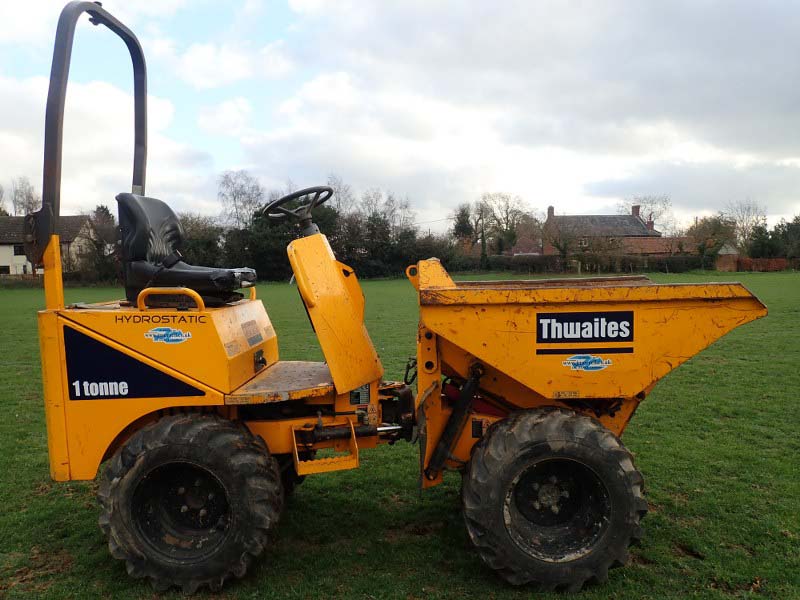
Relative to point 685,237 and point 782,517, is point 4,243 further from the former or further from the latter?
point 782,517

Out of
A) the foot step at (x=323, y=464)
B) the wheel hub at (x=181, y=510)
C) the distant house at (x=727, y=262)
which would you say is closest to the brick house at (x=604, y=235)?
the distant house at (x=727, y=262)

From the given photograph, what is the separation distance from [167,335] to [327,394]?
3.53ft

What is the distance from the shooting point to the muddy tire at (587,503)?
3504mm

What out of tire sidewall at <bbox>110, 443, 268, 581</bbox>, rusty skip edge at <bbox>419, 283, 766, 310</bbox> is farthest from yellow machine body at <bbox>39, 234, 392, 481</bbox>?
rusty skip edge at <bbox>419, 283, 766, 310</bbox>

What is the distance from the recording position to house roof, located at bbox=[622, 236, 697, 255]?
54750mm

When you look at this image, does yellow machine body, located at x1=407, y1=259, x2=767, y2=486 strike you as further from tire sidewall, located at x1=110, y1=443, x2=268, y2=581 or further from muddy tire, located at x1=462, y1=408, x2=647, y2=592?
tire sidewall, located at x1=110, y1=443, x2=268, y2=581

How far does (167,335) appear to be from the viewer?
12.1 feet

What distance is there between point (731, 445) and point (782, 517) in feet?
5.90

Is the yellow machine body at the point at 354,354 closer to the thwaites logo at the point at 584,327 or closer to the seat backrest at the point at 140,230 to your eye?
the thwaites logo at the point at 584,327

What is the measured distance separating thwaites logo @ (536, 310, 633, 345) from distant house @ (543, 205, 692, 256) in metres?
46.9

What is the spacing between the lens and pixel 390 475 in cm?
557

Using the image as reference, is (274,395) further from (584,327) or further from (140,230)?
(584,327)

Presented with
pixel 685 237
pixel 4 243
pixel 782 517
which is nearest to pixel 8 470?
pixel 782 517

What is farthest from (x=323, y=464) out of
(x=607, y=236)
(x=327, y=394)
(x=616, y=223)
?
(x=616, y=223)
